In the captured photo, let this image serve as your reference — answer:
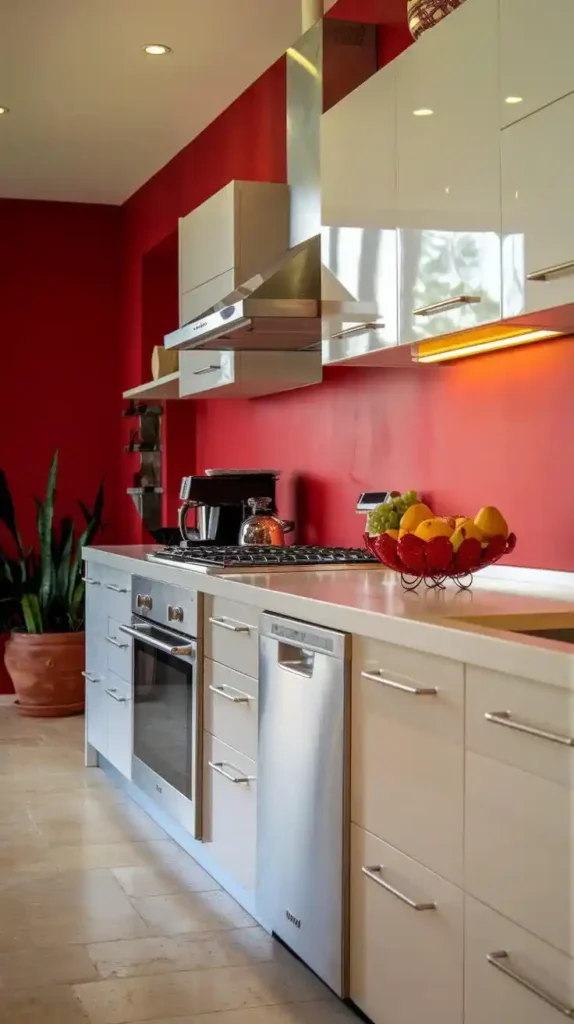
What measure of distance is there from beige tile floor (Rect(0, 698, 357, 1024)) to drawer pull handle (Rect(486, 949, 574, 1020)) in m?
0.78

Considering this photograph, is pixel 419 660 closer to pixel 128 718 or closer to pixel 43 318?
pixel 128 718

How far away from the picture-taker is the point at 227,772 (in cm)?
304

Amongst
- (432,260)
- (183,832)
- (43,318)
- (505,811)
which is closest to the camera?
(505,811)

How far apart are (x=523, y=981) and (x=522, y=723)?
0.36 meters

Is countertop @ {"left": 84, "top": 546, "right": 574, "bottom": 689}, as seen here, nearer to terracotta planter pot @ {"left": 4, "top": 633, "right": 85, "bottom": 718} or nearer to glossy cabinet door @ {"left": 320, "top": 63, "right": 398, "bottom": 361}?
glossy cabinet door @ {"left": 320, "top": 63, "right": 398, "bottom": 361}

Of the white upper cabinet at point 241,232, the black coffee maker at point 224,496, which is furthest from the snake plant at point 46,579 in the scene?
the white upper cabinet at point 241,232

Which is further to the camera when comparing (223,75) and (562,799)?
(223,75)

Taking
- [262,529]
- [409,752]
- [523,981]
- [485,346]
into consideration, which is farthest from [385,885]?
[262,529]

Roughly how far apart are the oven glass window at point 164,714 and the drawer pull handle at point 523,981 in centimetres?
166

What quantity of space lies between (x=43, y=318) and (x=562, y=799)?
5399 millimetres

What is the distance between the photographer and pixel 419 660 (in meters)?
2.03

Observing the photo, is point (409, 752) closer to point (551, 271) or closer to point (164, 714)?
point (551, 271)

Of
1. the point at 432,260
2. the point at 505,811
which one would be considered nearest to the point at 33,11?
the point at 432,260

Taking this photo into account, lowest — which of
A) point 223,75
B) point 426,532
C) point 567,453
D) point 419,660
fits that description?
point 419,660
